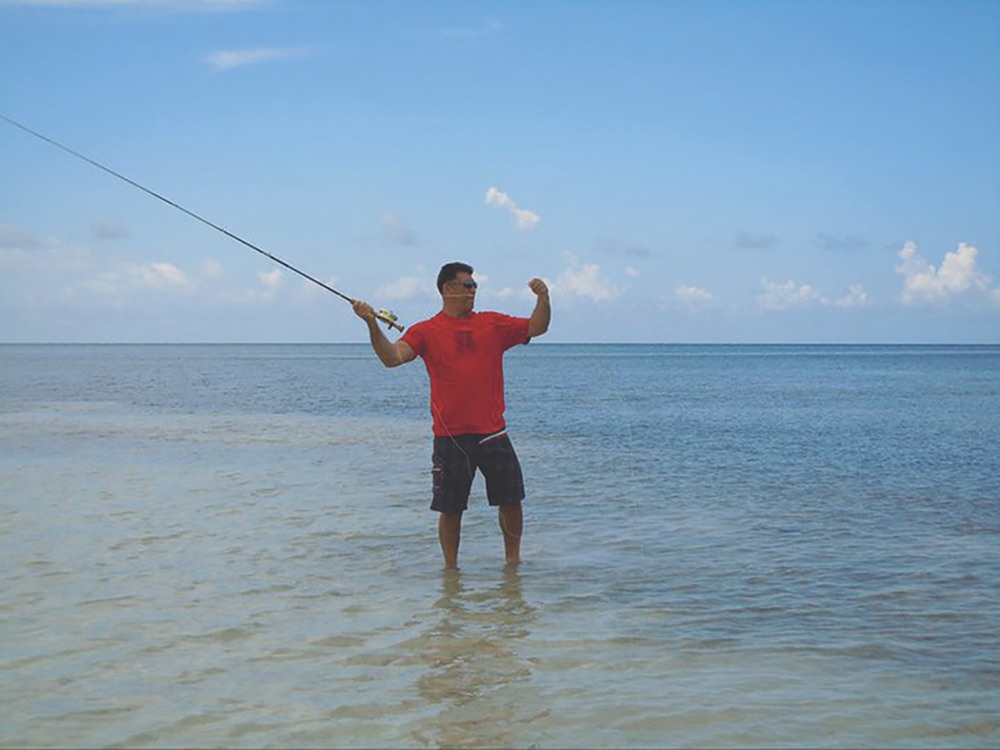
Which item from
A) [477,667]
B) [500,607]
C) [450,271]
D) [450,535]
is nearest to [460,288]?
[450,271]

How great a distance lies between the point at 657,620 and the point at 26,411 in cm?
2325

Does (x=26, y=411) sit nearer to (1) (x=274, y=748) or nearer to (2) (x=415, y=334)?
(2) (x=415, y=334)

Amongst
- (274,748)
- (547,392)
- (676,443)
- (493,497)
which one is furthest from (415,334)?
(547,392)

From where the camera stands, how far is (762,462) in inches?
603

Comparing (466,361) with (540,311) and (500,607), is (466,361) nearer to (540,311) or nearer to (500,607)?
(540,311)

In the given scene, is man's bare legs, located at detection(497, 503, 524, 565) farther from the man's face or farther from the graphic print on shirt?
the man's face

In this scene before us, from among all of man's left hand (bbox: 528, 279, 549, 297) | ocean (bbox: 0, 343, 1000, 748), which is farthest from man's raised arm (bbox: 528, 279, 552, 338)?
ocean (bbox: 0, 343, 1000, 748)

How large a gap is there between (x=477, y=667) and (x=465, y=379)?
2.04 meters

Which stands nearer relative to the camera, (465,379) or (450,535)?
(465,379)

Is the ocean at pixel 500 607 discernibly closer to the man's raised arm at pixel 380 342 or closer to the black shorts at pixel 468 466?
the black shorts at pixel 468 466

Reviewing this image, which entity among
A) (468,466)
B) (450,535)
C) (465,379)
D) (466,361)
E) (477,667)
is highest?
(466,361)

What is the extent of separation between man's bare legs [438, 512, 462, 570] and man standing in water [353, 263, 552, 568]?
0.69 ft

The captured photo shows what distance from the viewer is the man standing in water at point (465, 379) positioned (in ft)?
21.5

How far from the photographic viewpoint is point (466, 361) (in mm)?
6574
